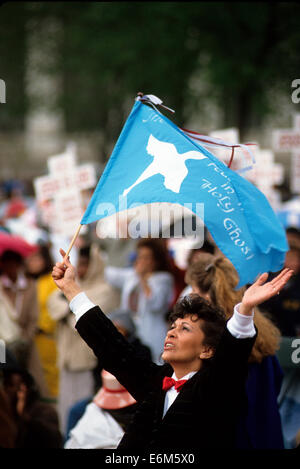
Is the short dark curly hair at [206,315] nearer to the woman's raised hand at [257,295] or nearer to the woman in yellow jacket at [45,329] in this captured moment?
the woman's raised hand at [257,295]

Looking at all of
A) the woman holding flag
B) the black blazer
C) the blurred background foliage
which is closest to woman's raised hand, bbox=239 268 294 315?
the woman holding flag

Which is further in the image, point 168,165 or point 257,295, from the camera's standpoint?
point 168,165

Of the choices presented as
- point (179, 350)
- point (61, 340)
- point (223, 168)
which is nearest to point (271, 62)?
point (61, 340)

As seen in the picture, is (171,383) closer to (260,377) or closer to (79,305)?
(79,305)

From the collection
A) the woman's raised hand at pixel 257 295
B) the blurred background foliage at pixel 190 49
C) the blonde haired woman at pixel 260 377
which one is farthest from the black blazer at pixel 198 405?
the blurred background foliage at pixel 190 49

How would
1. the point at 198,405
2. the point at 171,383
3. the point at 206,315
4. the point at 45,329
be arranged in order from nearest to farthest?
the point at 198,405 → the point at 171,383 → the point at 206,315 → the point at 45,329

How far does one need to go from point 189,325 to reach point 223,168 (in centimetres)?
94

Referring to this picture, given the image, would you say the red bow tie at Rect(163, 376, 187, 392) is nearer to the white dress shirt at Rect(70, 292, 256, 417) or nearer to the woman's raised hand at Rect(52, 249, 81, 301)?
the white dress shirt at Rect(70, 292, 256, 417)

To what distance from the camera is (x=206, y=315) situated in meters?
3.16

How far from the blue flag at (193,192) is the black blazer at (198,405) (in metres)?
0.63

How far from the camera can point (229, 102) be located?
17.9 m

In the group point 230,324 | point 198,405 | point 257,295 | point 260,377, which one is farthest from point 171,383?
point 260,377

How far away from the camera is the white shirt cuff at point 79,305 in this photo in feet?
10.5

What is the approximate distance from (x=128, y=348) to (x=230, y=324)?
0.71 metres
